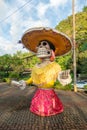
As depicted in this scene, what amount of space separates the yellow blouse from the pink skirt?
0.26 m

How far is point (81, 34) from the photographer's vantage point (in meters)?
31.1

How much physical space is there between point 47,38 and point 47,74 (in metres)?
1.16

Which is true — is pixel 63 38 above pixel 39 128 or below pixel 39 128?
above

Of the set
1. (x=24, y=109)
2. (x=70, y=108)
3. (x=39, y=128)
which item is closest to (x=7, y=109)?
(x=24, y=109)

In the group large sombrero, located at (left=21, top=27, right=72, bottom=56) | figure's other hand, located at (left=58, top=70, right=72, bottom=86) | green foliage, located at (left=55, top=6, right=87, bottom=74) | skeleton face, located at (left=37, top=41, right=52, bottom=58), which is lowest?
figure's other hand, located at (left=58, top=70, right=72, bottom=86)

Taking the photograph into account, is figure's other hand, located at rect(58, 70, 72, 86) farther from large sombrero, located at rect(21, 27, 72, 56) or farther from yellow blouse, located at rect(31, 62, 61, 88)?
large sombrero, located at rect(21, 27, 72, 56)

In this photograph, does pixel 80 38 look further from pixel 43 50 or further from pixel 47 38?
pixel 43 50

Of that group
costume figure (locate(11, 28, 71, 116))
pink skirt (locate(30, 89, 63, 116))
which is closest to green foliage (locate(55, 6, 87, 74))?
costume figure (locate(11, 28, 71, 116))

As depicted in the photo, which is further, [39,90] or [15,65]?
[15,65]

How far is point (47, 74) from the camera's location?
721cm

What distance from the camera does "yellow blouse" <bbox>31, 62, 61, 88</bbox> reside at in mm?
7203

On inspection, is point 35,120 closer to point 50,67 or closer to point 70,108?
point 50,67

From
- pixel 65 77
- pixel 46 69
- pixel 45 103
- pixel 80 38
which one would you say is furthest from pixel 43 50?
pixel 80 38

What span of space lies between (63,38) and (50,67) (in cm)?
99
